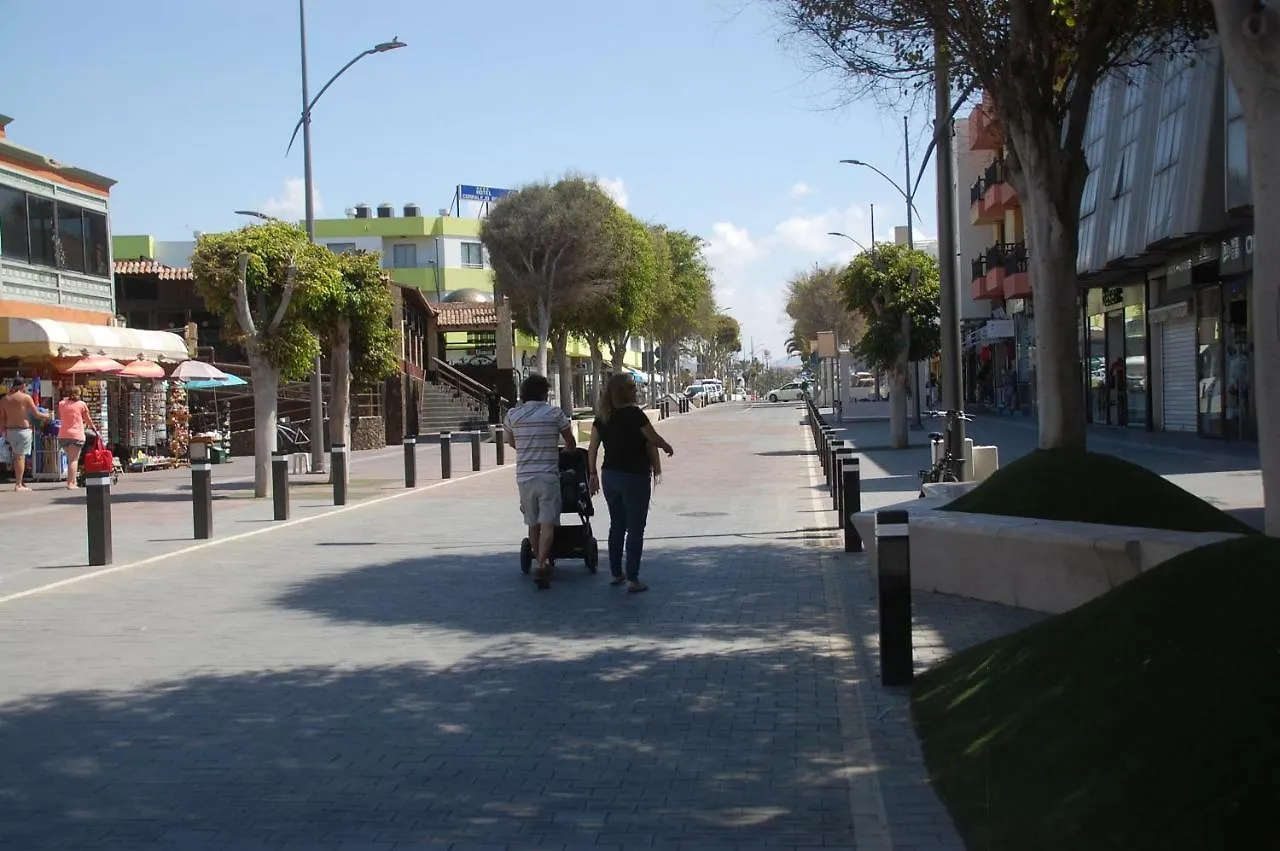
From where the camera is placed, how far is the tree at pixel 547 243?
5112 cm

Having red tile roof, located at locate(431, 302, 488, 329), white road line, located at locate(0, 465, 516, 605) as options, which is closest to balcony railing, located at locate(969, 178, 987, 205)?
red tile roof, located at locate(431, 302, 488, 329)

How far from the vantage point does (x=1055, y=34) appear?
37.2 ft

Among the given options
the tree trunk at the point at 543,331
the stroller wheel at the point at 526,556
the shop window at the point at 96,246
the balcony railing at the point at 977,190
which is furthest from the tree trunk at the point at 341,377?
the balcony railing at the point at 977,190

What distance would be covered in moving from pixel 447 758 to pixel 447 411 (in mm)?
42482

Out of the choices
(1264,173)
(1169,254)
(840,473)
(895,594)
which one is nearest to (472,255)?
(1169,254)

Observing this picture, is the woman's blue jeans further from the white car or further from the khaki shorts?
the white car

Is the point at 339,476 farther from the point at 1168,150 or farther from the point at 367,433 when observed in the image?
the point at 367,433

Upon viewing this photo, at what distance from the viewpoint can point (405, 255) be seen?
7925 cm

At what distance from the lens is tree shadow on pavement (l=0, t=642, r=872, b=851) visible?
5.14 meters

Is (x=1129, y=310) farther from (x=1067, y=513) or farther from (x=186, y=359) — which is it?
(x=1067, y=513)

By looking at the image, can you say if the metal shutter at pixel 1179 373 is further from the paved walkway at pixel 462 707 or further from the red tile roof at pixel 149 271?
the red tile roof at pixel 149 271

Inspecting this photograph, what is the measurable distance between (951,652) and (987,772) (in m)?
2.93

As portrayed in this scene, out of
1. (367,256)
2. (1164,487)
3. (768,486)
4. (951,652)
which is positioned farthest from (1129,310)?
(951,652)

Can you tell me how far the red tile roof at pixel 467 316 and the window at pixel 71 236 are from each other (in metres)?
25.7
